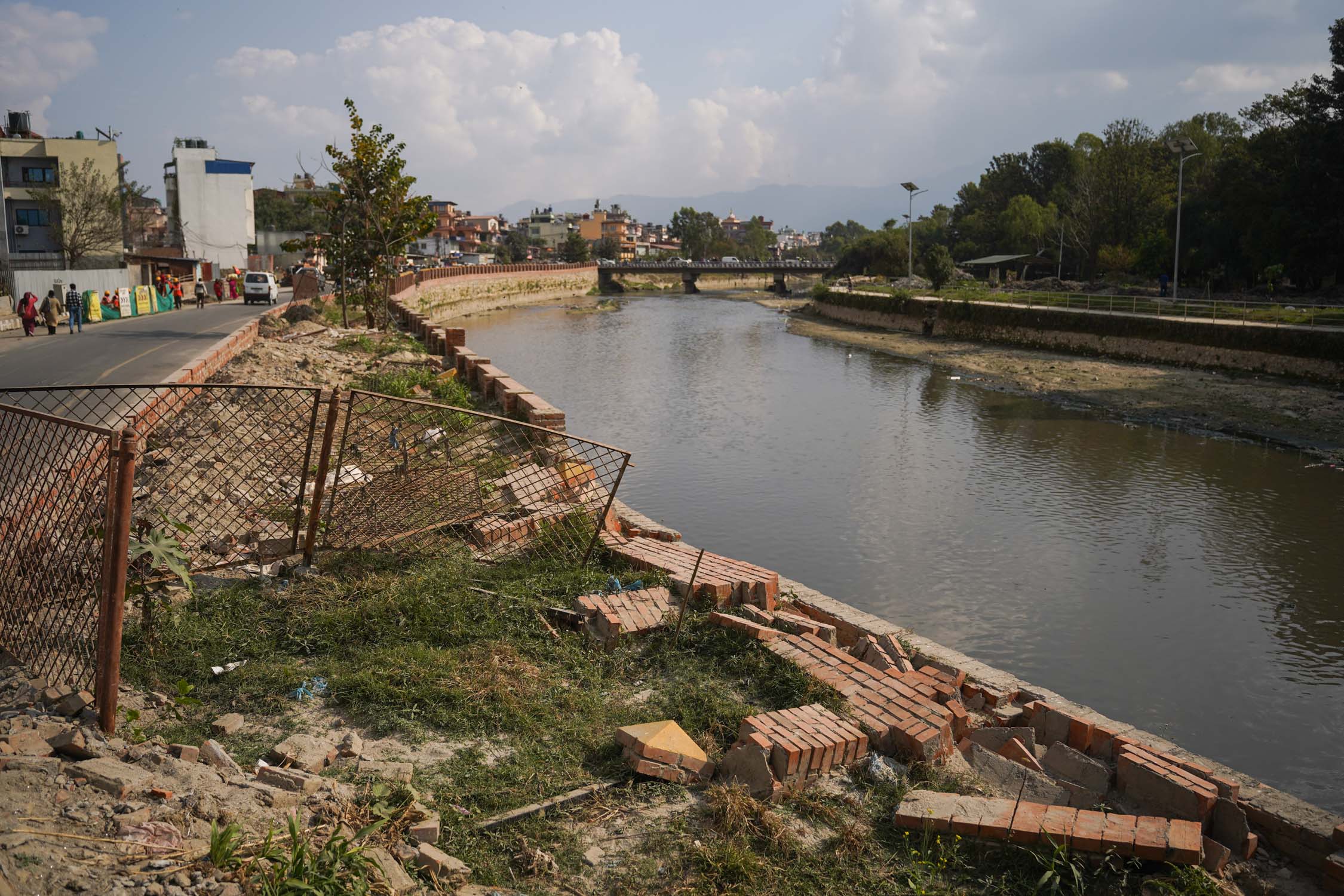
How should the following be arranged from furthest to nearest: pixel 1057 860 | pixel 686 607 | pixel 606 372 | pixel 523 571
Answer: pixel 606 372, pixel 523 571, pixel 686 607, pixel 1057 860

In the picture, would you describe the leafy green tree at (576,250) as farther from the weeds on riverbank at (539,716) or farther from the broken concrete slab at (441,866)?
the broken concrete slab at (441,866)

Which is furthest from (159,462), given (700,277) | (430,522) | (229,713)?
(700,277)

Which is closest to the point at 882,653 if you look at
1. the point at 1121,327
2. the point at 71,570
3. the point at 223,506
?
the point at 71,570

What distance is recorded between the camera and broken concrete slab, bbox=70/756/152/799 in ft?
11.9

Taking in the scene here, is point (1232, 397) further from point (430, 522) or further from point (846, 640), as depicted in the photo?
point (430, 522)

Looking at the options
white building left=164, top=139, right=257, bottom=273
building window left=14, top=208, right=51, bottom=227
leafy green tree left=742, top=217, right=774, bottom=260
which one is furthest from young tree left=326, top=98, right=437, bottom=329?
leafy green tree left=742, top=217, right=774, bottom=260

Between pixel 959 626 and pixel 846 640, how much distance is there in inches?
111

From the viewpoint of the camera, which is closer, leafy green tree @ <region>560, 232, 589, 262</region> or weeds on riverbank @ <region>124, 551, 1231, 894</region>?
weeds on riverbank @ <region>124, 551, 1231, 894</region>

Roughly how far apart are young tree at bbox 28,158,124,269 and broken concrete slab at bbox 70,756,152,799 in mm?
46700

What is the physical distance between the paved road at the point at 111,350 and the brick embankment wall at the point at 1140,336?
25.0 meters

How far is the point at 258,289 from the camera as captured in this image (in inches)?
1478

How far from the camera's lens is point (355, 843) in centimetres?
374

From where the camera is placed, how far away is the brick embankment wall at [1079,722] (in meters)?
4.80

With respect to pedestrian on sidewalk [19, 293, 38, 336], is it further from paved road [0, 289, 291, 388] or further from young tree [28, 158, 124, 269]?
young tree [28, 158, 124, 269]
